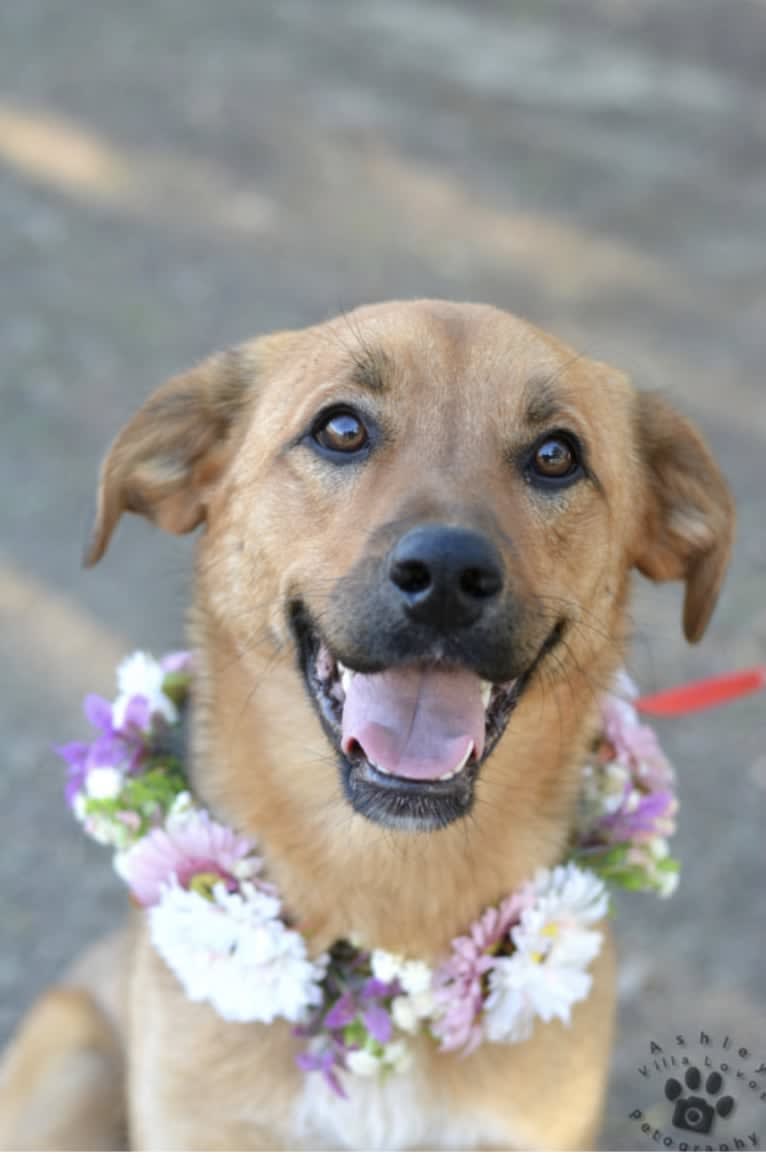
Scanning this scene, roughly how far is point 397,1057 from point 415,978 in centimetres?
17

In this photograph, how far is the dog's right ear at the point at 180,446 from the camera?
3.10 m

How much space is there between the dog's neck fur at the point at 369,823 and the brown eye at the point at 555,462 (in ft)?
1.37

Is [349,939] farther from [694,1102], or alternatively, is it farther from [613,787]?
[694,1102]

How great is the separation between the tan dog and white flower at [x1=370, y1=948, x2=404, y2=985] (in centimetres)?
6

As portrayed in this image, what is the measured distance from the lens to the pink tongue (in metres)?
2.60

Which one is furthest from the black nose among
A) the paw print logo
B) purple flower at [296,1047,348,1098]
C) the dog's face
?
the paw print logo

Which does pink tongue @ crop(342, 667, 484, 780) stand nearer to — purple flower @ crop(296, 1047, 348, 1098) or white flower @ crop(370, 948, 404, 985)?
white flower @ crop(370, 948, 404, 985)

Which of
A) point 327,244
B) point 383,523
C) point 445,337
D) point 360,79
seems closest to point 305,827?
point 383,523

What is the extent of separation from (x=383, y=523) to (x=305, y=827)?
0.77 m

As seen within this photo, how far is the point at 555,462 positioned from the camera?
114 inches

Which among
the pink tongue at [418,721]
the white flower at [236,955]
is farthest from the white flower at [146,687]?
the pink tongue at [418,721]

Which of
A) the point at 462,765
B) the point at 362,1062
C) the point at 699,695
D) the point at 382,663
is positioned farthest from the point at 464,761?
the point at 699,695

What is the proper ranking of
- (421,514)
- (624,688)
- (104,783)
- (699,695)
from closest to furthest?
(421,514) < (104,783) < (624,688) < (699,695)

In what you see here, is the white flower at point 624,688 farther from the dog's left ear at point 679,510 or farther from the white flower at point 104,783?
the white flower at point 104,783
